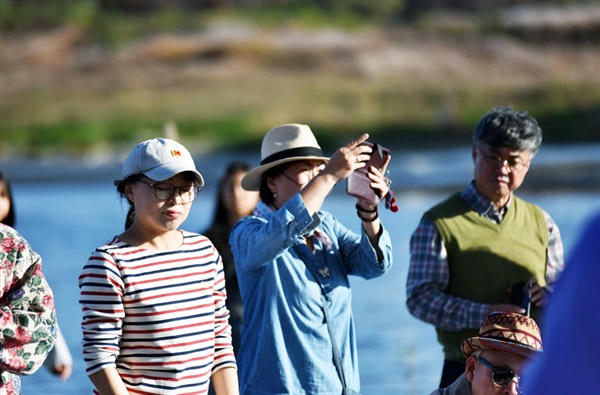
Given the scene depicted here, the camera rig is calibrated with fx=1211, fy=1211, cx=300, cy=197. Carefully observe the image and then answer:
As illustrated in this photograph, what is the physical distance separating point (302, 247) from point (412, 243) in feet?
1.59

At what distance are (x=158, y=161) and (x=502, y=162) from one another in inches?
48.3

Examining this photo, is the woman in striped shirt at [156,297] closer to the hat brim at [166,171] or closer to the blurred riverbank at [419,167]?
the hat brim at [166,171]

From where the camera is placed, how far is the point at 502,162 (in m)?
3.67

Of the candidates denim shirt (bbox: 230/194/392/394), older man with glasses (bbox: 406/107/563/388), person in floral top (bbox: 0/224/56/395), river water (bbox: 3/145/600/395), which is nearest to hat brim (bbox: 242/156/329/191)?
denim shirt (bbox: 230/194/392/394)

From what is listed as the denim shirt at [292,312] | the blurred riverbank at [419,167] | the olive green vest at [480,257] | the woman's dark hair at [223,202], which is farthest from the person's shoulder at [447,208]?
the blurred riverbank at [419,167]

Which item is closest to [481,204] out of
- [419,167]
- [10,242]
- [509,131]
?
[509,131]

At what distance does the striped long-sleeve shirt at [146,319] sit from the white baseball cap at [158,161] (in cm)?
18

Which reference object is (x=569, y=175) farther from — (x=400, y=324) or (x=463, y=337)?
(x=463, y=337)

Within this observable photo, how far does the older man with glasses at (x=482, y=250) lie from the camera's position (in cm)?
363

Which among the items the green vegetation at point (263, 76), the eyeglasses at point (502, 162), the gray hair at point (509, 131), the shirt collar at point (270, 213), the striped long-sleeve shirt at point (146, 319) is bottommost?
the striped long-sleeve shirt at point (146, 319)

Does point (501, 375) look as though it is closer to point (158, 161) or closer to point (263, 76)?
point (158, 161)

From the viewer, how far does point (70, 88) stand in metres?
24.5

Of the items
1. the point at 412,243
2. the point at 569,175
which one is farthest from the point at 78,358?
the point at 569,175

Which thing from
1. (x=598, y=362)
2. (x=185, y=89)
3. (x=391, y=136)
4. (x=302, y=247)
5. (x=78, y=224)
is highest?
(x=185, y=89)
